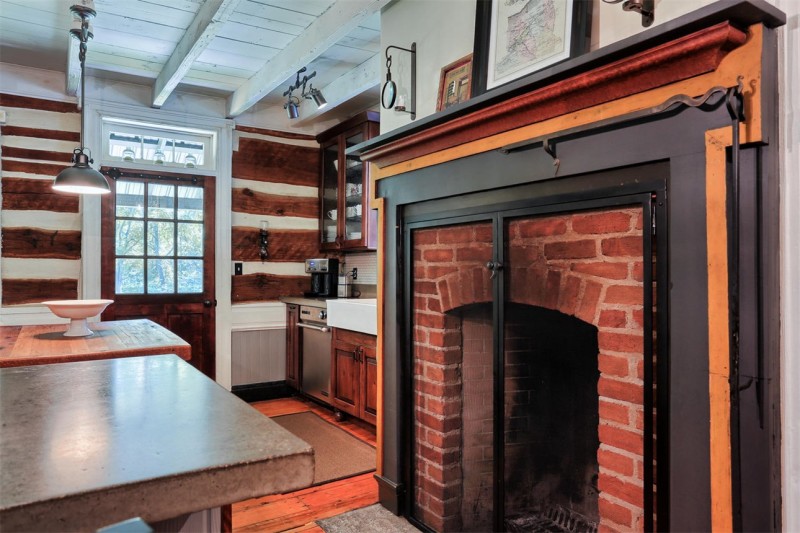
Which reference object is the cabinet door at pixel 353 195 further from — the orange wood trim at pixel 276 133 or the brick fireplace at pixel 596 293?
the brick fireplace at pixel 596 293

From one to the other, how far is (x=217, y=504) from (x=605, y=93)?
132cm

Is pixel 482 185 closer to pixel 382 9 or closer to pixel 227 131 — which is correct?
pixel 382 9

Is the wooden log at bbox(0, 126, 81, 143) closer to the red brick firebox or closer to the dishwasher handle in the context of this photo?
the dishwasher handle

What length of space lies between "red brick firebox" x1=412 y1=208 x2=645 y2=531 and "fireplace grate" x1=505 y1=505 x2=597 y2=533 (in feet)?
1.10

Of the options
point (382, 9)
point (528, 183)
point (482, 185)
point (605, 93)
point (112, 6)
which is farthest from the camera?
point (112, 6)

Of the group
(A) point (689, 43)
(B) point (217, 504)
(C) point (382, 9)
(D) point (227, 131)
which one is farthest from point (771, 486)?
(D) point (227, 131)

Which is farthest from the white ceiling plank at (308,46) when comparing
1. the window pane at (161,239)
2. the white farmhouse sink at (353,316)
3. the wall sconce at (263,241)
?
the white farmhouse sink at (353,316)

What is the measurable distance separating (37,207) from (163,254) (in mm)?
919

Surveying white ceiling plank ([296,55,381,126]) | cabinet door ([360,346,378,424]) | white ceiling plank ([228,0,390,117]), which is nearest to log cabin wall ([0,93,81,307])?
white ceiling plank ([228,0,390,117])

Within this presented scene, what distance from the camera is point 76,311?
2.37 m

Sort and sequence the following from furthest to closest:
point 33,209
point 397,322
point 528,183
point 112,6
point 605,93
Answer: point 33,209, point 112,6, point 397,322, point 528,183, point 605,93

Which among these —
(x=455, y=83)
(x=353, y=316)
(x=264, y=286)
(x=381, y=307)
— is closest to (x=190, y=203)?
(x=264, y=286)

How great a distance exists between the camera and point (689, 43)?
3.86 feet

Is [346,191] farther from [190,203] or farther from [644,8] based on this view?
[644,8]
